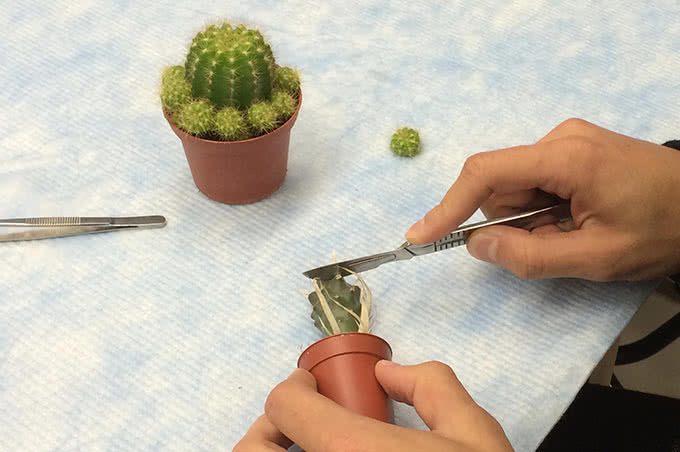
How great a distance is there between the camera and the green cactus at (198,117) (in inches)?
32.6

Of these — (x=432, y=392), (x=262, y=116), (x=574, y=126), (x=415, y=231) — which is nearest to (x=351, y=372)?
(x=432, y=392)

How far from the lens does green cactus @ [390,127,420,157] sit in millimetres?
1025

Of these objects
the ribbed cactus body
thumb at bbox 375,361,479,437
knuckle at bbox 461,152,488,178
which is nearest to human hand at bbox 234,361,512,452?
thumb at bbox 375,361,479,437

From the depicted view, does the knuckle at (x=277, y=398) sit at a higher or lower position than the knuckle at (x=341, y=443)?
lower

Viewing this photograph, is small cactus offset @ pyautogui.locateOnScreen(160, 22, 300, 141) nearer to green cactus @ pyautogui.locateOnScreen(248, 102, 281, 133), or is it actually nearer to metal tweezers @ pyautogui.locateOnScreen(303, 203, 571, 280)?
green cactus @ pyautogui.locateOnScreen(248, 102, 281, 133)

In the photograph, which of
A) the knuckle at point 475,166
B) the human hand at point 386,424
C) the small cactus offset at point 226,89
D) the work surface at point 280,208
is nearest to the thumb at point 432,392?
the human hand at point 386,424

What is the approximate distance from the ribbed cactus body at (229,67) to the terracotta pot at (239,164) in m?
0.05

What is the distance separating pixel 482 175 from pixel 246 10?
0.65 metres

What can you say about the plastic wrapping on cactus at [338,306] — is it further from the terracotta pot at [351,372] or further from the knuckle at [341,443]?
the knuckle at [341,443]

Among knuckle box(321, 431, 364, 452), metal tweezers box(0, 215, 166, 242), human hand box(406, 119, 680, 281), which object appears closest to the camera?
knuckle box(321, 431, 364, 452)

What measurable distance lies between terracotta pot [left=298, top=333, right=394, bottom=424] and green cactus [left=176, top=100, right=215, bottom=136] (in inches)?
11.7

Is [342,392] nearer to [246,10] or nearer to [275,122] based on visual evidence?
[275,122]

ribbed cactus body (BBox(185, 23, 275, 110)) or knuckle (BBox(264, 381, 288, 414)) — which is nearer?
knuckle (BBox(264, 381, 288, 414))

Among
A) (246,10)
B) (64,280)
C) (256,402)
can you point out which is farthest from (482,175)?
(246,10)
